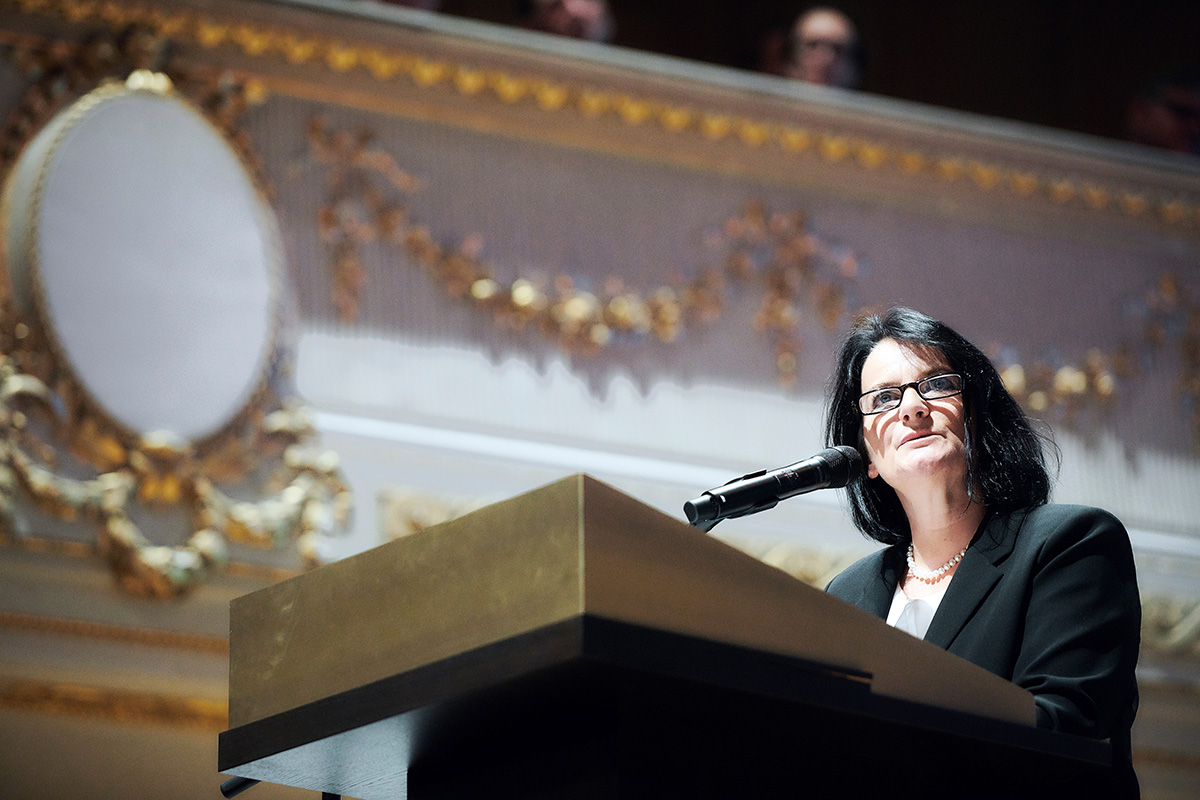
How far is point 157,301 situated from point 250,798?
38.0 inches

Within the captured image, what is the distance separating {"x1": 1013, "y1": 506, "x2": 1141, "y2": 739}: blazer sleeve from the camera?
47.5 inches

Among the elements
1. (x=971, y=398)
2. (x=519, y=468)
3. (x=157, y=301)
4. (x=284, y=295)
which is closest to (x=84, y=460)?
(x=157, y=301)

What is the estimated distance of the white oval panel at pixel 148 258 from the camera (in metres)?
2.68

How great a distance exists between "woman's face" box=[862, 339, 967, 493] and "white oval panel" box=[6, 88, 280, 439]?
63.3 inches

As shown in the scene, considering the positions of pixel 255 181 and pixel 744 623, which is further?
pixel 255 181

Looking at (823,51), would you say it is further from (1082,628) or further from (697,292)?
(1082,628)

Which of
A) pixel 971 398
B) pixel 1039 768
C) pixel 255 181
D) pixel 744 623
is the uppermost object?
pixel 255 181

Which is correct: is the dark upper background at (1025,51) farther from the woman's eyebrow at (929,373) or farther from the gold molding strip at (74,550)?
the woman's eyebrow at (929,373)

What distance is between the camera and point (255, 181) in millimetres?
2980

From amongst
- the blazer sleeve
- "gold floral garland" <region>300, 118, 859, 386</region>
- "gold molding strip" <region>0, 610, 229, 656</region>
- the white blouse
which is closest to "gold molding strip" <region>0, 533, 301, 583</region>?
"gold molding strip" <region>0, 610, 229, 656</region>

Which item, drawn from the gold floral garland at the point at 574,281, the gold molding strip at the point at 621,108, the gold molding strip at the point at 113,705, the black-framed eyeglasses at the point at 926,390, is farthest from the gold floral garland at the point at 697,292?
the black-framed eyeglasses at the point at 926,390

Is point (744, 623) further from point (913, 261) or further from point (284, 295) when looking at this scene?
point (913, 261)

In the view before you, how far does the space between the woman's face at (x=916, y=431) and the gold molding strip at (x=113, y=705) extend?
1404mm

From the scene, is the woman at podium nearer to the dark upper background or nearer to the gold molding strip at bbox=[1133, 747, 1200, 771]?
the gold molding strip at bbox=[1133, 747, 1200, 771]
